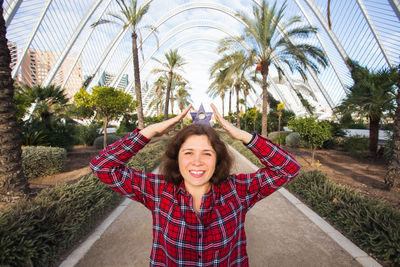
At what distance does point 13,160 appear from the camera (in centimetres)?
375

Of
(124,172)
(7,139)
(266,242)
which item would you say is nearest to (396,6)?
(266,242)

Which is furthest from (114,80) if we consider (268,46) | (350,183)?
(350,183)

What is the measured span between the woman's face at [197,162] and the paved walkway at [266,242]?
31.0 inches

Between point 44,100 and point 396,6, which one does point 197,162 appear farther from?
point 396,6

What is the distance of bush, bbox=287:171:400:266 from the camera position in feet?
8.54

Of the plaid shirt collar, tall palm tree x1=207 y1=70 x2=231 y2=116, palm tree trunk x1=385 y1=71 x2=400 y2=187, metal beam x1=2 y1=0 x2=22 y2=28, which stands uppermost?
metal beam x1=2 y1=0 x2=22 y2=28

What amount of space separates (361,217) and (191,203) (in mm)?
3296

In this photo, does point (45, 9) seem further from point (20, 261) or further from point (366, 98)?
point (366, 98)

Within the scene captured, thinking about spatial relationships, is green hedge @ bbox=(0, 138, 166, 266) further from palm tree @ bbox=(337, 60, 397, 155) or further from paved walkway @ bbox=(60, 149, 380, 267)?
palm tree @ bbox=(337, 60, 397, 155)

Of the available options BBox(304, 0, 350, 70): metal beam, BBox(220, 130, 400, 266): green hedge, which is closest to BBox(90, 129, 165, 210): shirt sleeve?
BBox(220, 130, 400, 266): green hedge

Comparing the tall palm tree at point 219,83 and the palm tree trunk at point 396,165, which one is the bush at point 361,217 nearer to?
the palm tree trunk at point 396,165

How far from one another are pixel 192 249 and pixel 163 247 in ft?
0.79

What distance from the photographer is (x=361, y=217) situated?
10.5 ft

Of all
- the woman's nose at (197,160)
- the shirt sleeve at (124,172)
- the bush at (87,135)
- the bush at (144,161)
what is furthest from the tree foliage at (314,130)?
the bush at (87,135)
